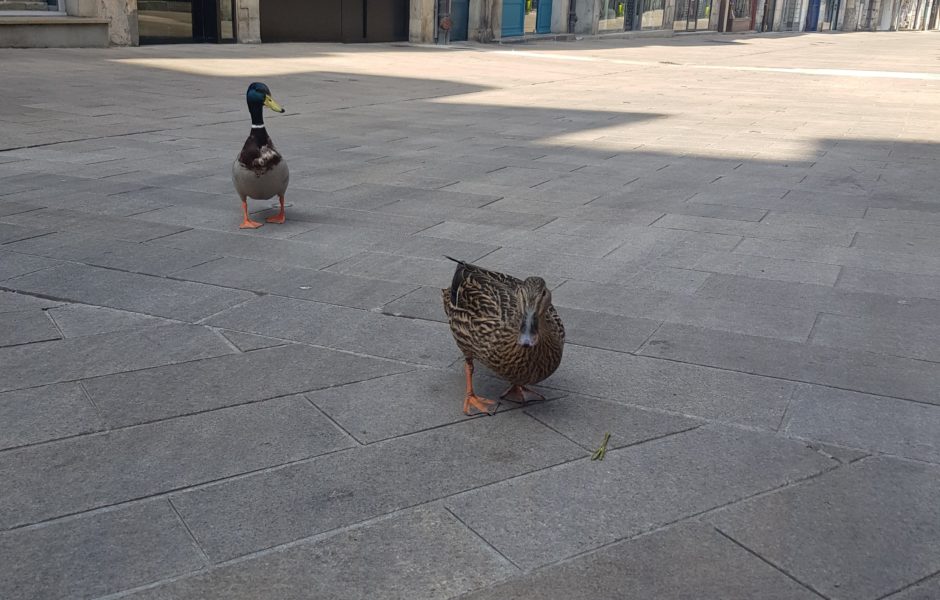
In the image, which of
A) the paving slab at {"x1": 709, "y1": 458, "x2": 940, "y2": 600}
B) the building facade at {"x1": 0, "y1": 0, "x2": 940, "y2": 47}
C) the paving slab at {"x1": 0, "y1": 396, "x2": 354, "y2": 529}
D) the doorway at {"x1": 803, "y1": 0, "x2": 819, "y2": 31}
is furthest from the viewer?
the doorway at {"x1": 803, "y1": 0, "x2": 819, "y2": 31}

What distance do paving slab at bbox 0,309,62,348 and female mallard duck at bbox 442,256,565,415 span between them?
2303 millimetres

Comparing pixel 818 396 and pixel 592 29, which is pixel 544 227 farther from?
pixel 592 29

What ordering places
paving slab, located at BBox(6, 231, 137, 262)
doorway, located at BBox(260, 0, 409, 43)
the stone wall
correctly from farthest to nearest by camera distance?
doorway, located at BBox(260, 0, 409, 43)
the stone wall
paving slab, located at BBox(6, 231, 137, 262)

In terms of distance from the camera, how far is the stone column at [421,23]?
29234 mm

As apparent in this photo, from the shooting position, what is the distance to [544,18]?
3622 centimetres

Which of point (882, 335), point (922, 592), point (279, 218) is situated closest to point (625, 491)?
point (922, 592)

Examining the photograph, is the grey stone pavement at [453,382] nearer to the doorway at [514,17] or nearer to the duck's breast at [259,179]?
the duck's breast at [259,179]

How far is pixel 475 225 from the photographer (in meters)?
7.57

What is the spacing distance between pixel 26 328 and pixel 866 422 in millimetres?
4338


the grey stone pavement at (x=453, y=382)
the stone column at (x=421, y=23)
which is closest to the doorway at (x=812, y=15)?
the stone column at (x=421, y=23)

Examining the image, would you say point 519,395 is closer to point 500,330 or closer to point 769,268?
point 500,330

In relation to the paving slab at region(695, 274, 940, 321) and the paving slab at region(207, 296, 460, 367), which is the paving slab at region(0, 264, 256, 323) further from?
the paving slab at region(695, 274, 940, 321)

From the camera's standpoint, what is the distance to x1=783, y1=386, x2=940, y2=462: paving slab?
3961 mm

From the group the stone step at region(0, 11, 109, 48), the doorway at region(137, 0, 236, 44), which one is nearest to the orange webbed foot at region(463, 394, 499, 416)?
the stone step at region(0, 11, 109, 48)
